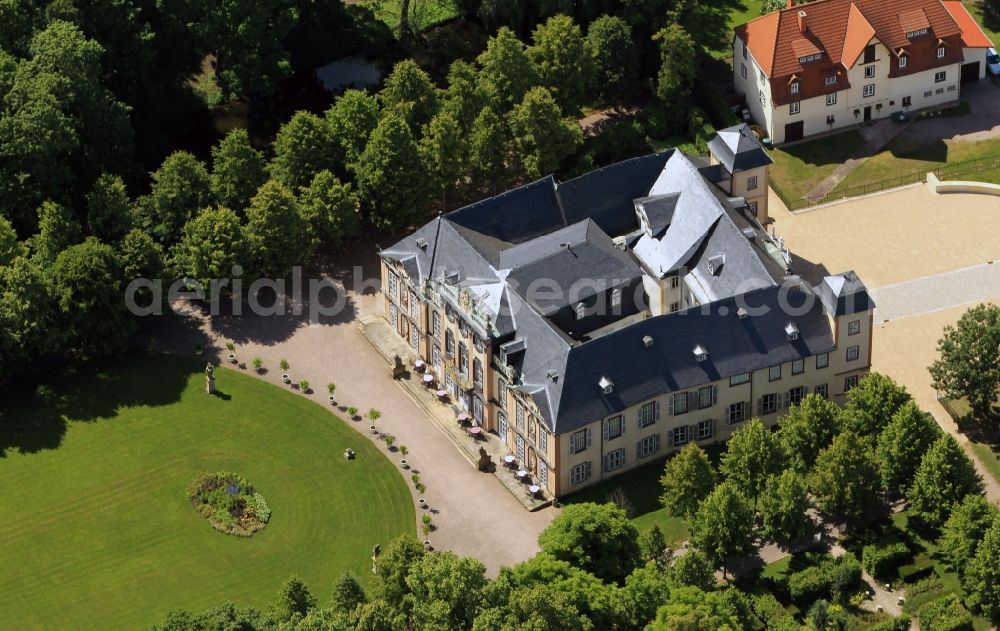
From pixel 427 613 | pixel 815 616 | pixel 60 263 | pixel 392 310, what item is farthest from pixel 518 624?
pixel 60 263

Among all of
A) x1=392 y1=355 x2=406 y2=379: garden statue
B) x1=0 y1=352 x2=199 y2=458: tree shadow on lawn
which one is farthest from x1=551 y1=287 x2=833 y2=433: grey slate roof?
x1=0 y1=352 x2=199 y2=458: tree shadow on lawn

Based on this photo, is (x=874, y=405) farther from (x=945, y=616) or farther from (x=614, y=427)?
(x=614, y=427)

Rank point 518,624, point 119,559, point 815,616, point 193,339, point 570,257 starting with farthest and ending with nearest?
point 193,339, point 570,257, point 119,559, point 815,616, point 518,624

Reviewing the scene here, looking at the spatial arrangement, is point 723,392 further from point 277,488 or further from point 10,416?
point 10,416

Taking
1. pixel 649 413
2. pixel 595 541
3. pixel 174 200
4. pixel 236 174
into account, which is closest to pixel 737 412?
pixel 649 413

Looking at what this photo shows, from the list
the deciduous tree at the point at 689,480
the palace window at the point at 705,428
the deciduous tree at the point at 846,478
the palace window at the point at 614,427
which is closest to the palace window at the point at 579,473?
the palace window at the point at 614,427

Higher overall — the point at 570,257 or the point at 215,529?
the point at 570,257
